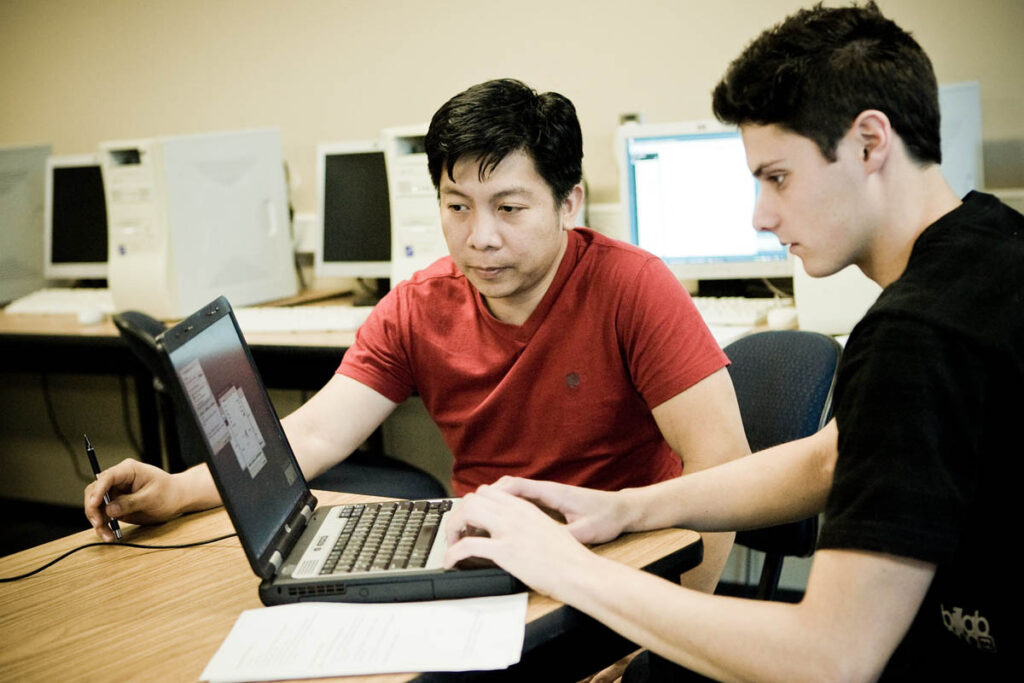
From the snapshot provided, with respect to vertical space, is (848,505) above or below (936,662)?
above

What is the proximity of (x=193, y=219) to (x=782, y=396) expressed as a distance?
2076 mm

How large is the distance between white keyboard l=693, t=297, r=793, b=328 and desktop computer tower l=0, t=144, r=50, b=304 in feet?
8.60

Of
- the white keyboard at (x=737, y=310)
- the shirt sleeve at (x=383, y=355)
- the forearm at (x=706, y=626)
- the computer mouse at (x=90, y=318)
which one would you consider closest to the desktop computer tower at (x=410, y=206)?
the white keyboard at (x=737, y=310)

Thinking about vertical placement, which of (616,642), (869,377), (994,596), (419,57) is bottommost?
(616,642)

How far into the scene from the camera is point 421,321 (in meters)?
1.63

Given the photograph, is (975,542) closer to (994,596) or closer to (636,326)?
(994,596)

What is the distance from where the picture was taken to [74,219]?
3.64 m

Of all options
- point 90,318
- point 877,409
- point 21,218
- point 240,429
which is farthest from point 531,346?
point 21,218

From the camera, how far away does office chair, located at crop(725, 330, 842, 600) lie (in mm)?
1644

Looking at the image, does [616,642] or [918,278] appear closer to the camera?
[918,278]

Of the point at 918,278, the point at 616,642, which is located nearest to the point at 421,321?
the point at 616,642

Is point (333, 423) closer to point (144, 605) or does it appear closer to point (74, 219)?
point (144, 605)

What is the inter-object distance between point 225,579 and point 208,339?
28cm

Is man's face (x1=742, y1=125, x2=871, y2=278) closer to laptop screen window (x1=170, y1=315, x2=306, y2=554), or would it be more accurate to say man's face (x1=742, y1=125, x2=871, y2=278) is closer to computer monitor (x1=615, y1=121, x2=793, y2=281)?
laptop screen window (x1=170, y1=315, x2=306, y2=554)
